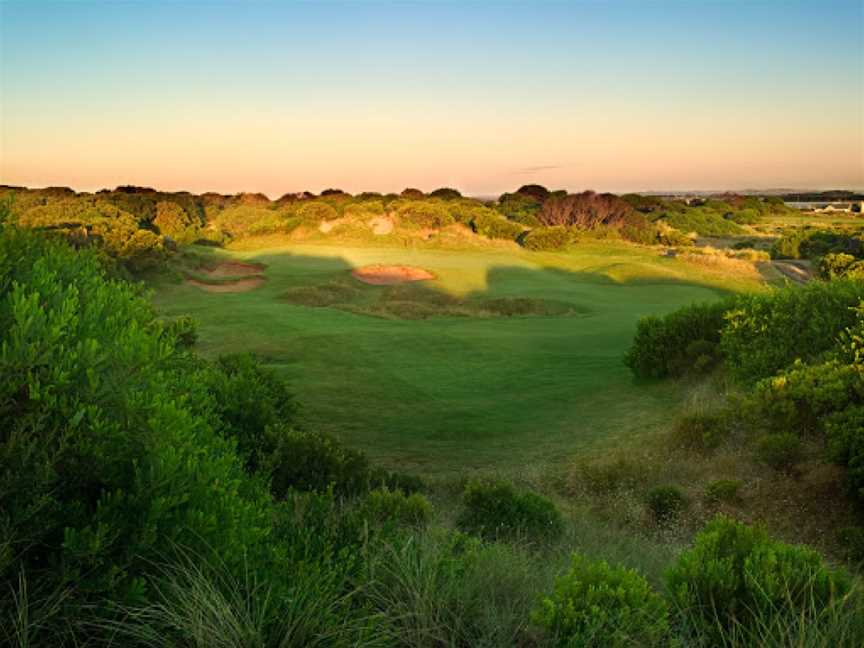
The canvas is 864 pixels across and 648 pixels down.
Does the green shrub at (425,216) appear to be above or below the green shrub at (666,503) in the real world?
above

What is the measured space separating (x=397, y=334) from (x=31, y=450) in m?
20.0

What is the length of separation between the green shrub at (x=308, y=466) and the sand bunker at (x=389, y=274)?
92.7 feet

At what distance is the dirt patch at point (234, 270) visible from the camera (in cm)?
4028

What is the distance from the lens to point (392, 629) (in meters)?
4.12

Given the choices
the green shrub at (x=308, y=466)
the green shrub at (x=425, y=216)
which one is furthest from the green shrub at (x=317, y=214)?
the green shrub at (x=308, y=466)

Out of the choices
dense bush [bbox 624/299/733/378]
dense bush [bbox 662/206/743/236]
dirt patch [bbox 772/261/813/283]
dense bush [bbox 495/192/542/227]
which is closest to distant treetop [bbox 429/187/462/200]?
dense bush [bbox 495/192/542/227]

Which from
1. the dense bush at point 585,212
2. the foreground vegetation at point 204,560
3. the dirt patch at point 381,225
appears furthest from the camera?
the dense bush at point 585,212

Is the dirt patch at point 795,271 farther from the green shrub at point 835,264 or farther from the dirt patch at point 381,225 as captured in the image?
the dirt patch at point 381,225

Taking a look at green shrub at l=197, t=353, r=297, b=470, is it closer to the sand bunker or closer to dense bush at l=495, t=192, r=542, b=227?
the sand bunker

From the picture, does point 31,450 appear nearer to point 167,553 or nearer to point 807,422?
point 167,553

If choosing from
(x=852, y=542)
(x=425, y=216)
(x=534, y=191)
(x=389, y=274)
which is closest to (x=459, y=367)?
(x=852, y=542)

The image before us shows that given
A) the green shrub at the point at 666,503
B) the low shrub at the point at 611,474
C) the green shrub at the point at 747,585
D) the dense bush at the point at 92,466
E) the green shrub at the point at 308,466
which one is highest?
the dense bush at the point at 92,466

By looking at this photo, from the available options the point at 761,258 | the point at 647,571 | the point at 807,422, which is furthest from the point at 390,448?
the point at 761,258

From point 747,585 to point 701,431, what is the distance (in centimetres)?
872
